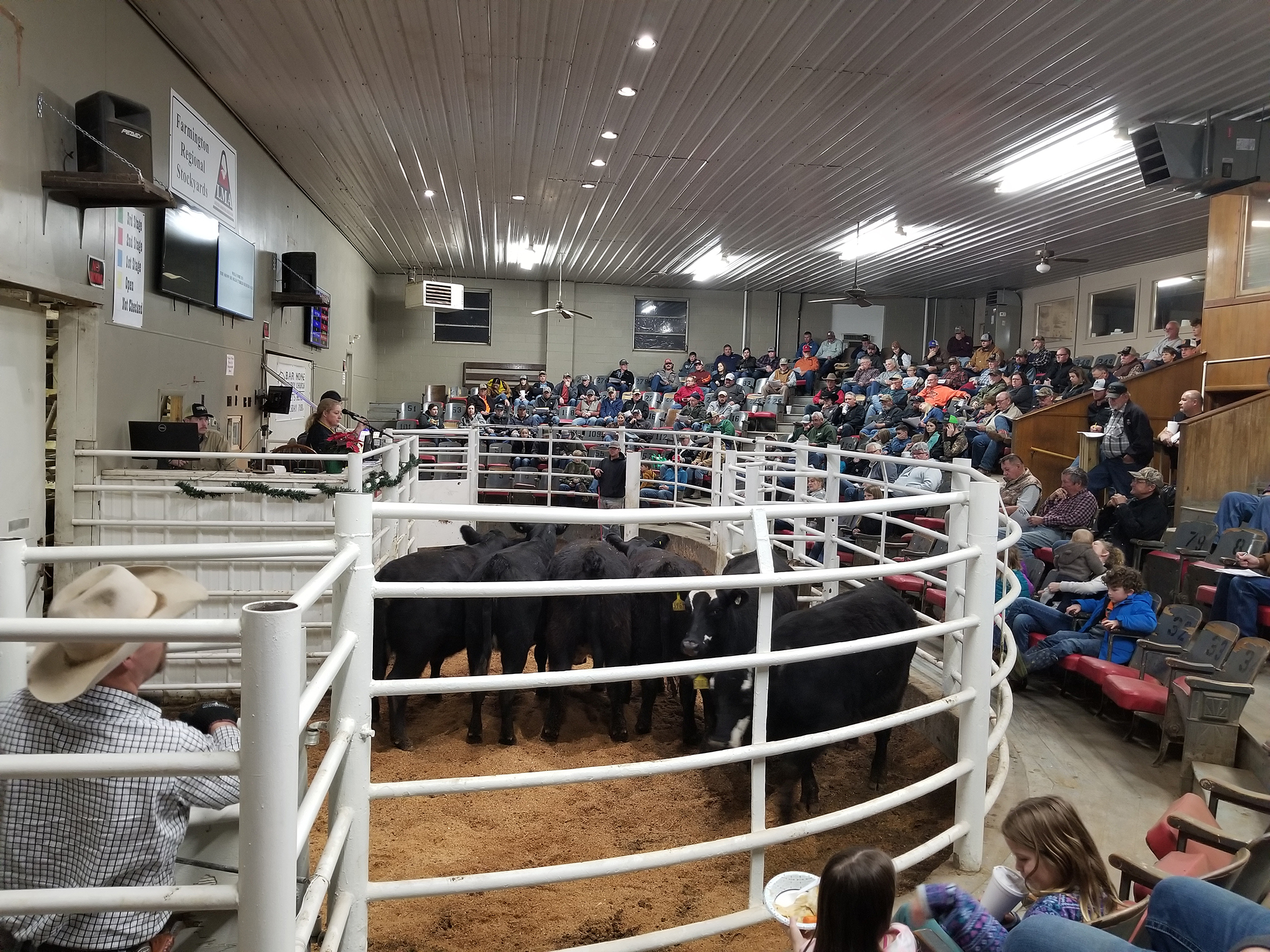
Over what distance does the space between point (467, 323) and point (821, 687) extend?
68.6ft

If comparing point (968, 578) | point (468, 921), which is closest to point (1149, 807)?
point (968, 578)

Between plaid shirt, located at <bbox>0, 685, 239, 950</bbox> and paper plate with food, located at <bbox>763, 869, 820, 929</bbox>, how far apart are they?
4.92 ft

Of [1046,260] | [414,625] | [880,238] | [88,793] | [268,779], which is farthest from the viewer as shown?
[880,238]

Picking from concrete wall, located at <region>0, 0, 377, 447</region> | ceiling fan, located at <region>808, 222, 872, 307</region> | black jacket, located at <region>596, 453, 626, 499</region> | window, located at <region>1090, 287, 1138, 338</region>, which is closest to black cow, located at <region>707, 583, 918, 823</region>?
concrete wall, located at <region>0, 0, 377, 447</region>

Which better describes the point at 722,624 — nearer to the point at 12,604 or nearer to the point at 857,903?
the point at 857,903

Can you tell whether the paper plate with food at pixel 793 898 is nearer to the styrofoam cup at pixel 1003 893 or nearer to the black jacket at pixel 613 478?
the styrofoam cup at pixel 1003 893

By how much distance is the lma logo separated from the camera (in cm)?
923

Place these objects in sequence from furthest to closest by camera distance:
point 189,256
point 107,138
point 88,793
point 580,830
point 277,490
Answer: point 189,256, point 107,138, point 277,490, point 580,830, point 88,793

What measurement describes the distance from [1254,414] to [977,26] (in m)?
4.65

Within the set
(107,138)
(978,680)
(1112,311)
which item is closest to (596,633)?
(978,680)

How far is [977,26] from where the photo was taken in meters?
7.01

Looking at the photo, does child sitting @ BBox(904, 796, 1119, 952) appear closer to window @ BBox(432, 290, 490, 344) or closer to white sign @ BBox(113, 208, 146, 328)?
white sign @ BBox(113, 208, 146, 328)

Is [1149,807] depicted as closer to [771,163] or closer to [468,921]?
[468,921]

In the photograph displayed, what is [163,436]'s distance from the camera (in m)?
6.87
